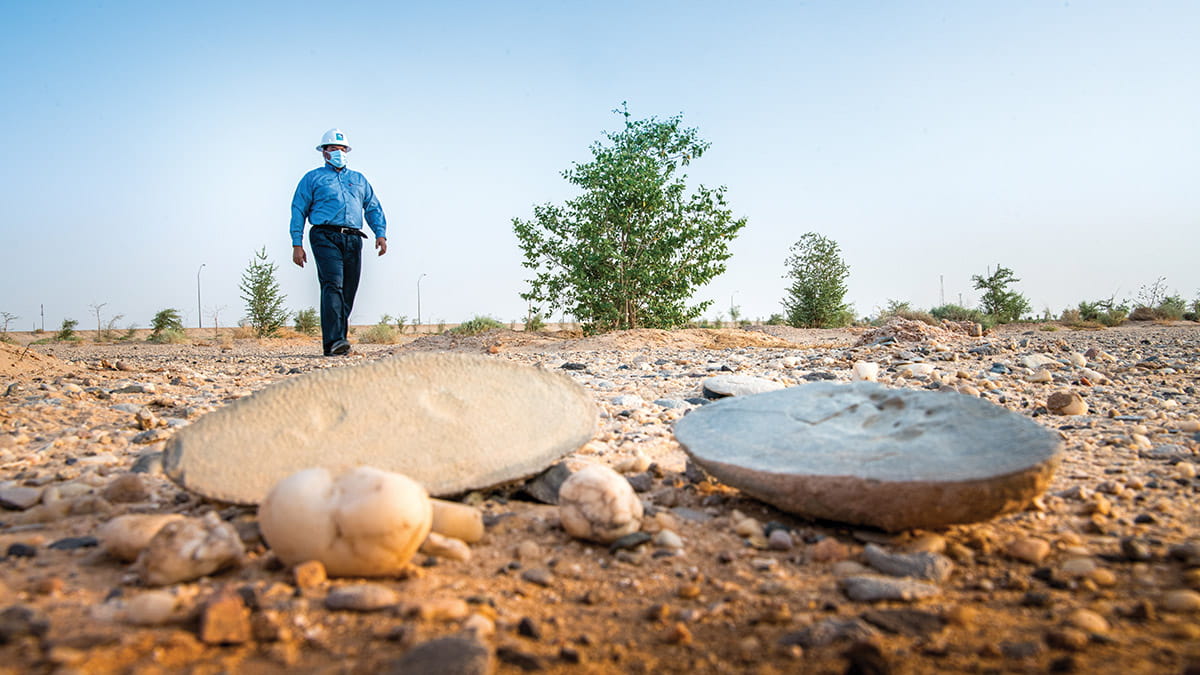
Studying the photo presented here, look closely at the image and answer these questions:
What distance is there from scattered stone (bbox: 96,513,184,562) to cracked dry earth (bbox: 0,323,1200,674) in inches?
2.4

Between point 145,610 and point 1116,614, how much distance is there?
2189 mm

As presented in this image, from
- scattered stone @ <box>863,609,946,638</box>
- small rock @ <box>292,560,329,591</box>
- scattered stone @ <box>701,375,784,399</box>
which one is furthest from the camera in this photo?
scattered stone @ <box>701,375,784,399</box>

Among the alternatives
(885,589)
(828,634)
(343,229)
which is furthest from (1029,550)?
(343,229)

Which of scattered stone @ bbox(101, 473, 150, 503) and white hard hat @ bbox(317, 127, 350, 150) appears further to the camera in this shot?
white hard hat @ bbox(317, 127, 350, 150)

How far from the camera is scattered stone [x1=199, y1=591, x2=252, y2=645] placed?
4.66ft

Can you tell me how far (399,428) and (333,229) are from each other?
6501mm

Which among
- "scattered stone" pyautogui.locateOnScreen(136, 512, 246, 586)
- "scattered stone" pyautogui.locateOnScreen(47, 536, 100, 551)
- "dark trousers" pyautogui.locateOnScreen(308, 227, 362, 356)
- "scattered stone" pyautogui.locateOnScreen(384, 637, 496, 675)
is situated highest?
"dark trousers" pyautogui.locateOnScreen(308, 227, 362, 356)

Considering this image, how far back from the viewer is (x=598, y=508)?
209 centimetres

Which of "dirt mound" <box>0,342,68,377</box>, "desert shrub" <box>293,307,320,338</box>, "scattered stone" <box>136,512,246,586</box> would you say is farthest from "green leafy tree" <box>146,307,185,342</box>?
"scattered stone" <box>136,512,246,586</box>

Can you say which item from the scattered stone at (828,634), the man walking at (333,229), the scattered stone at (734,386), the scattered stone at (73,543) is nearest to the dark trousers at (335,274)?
the man walking at (333,229)

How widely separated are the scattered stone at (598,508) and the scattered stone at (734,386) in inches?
91.4

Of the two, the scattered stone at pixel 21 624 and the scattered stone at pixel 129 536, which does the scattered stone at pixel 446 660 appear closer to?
the scattered stone at pixel 21 624

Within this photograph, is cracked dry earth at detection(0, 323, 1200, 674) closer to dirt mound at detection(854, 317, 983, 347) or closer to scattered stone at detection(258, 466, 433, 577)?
scattered stone at detection(258, 466, 433, 577)

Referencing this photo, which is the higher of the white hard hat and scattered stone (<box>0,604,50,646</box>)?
the white hard hat
